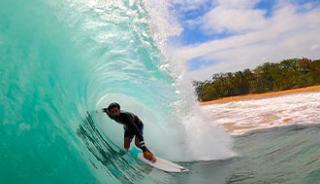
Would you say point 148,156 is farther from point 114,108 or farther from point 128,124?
point 114,108

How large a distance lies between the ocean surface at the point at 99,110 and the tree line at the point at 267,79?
53770 millimetres

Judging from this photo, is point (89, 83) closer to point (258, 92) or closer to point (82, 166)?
point (82, 166)

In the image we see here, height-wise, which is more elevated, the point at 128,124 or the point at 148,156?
the point at 128,124

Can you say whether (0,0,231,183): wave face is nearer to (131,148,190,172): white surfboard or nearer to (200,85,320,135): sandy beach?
(131,148,190,172): white surfboard

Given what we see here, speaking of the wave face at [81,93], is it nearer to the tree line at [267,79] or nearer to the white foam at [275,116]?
the white foam at [275,116]

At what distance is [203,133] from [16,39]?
7.08 m

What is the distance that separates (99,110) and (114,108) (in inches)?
78.2

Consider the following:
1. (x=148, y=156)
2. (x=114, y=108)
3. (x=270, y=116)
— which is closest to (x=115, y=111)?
(x=114, y=108)

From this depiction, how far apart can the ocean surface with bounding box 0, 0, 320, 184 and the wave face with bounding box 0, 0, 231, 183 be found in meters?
0.02

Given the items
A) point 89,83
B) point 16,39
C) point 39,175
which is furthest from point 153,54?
point 39,175

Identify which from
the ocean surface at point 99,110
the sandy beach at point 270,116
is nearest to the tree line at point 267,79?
the sandy beach at point 270,116

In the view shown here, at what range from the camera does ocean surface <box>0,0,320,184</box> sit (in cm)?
473

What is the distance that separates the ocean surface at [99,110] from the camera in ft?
15.5

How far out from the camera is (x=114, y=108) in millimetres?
7773
